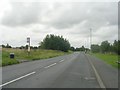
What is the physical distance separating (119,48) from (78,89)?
7251 cm

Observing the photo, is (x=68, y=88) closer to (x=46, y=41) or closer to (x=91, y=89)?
(x=91, y=89)

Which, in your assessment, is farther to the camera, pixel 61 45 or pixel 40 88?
pixel 61 45

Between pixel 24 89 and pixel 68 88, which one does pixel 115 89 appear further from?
pixel 24 89

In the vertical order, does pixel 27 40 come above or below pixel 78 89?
above

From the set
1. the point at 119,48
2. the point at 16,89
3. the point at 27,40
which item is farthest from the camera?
the point at 119,48

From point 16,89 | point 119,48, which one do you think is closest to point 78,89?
point 16,89

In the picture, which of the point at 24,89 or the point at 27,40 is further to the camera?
the point at 27,40

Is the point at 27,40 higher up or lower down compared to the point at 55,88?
higher up

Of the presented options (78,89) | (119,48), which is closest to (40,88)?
(78,89)

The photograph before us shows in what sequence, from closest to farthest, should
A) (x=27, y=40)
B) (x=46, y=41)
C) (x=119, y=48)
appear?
1. (x=27, y=40)
2. (x=119, y=48)
3. (x=46, y=41)

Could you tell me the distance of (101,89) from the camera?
11148 mm

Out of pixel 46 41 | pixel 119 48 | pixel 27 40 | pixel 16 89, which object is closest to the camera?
pixel 16 89

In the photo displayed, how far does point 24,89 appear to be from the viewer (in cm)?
1073

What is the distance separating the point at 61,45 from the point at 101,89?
530 feet
